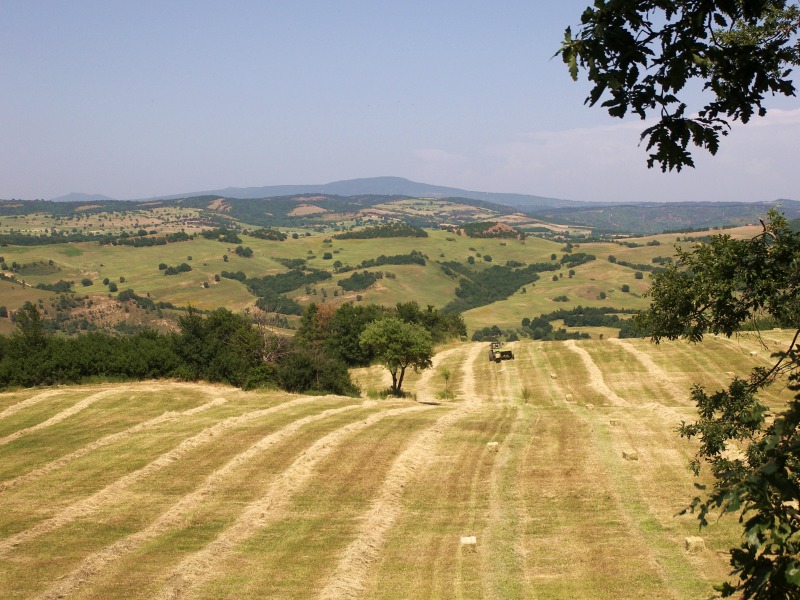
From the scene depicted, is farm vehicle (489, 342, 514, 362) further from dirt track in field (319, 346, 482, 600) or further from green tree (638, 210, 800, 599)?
green tree (638, 210, 800, 599)

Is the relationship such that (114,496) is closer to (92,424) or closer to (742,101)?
(92,424)

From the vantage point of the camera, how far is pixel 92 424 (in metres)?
35.5

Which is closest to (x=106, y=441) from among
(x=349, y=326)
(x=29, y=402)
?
(x=29, y=402)

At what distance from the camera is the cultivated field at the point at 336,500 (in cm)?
1645

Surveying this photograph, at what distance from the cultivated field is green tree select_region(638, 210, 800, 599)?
4.44 meters

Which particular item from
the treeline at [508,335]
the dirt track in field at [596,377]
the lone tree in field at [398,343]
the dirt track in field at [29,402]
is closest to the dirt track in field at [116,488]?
the dirt track in field at [29,402]

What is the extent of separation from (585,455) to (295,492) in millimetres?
12662

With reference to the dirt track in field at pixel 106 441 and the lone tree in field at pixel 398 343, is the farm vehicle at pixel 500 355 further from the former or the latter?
the dirt track in field at pixel 106 441

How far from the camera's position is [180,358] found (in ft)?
169

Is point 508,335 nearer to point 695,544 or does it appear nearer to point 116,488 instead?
point 116,488

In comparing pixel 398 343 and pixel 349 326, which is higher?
pixel 398 343

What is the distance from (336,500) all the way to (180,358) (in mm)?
32130

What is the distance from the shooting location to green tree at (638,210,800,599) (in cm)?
483

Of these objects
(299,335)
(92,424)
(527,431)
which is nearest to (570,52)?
(527,431)
